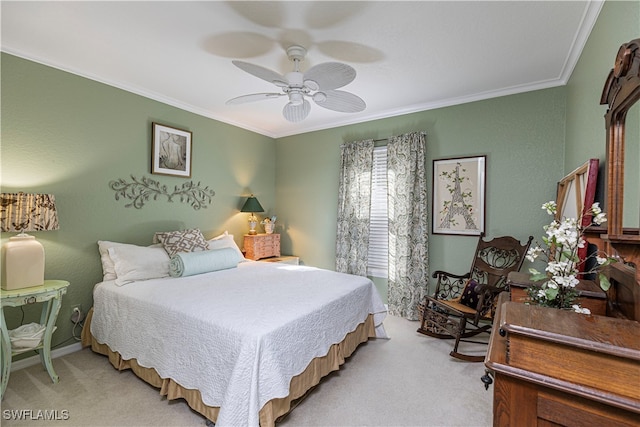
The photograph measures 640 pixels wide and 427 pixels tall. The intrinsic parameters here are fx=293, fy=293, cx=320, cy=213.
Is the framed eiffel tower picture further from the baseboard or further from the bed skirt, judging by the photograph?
the baseboard

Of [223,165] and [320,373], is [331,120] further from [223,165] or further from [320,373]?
[320,373]

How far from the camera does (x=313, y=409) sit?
2000mm

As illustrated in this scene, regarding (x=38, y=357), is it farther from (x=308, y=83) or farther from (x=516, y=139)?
(x=516, y=139)

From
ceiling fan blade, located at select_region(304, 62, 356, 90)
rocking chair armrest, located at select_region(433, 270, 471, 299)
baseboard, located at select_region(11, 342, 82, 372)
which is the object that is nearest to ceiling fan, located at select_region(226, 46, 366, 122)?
ceiling fan blade, located at select_region(304, 62, 356, 90)

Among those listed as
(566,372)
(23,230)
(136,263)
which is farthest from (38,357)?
(566,372)

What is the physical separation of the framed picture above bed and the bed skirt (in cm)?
170

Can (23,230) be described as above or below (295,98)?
below

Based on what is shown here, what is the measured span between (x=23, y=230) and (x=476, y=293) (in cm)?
396

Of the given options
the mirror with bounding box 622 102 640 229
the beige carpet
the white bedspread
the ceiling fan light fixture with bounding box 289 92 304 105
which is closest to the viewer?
the mirror with bounding box 622 102 640 229

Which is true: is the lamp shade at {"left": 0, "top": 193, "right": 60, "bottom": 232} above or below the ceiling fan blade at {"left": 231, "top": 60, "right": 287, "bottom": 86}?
below

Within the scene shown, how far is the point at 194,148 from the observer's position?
153 inches

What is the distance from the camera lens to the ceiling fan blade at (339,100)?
244cm

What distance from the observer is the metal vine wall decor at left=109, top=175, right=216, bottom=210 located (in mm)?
3193

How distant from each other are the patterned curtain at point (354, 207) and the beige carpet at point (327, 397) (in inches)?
63.8
